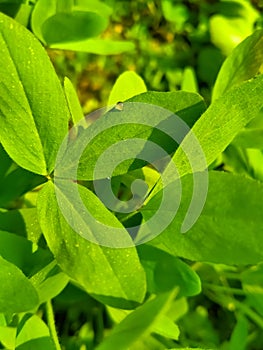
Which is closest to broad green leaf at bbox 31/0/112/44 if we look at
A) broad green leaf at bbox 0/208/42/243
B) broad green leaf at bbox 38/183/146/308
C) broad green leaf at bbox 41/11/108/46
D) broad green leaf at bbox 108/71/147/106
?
broad green leaf at bbox 41/11/108/46

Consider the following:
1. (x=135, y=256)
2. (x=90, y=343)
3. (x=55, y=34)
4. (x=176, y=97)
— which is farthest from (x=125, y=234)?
(x=90, y=343)

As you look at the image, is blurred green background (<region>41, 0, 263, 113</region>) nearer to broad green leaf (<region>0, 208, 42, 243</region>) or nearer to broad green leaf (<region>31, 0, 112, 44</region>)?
broad green leaf (<region>31, 0, 112, 44</region>)

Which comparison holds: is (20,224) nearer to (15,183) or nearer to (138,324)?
(15,183)

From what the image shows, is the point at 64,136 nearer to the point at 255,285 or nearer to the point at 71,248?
the point at 71,248

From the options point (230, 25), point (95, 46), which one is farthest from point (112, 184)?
point (230, 25)

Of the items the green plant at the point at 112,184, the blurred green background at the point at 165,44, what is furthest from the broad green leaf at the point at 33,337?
the blurred green background at the point at 165,44
